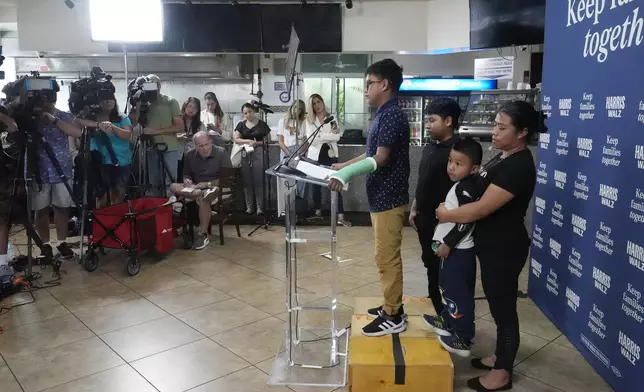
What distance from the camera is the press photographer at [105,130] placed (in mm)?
4418

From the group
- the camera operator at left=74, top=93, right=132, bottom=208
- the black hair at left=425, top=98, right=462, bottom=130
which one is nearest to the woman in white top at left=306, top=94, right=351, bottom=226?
the camera operator at left=74, top=93, right=132, bottom=208

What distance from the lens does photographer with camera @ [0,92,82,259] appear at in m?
4.30

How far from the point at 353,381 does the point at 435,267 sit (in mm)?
988

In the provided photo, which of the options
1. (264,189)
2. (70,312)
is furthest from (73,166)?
(264,189)

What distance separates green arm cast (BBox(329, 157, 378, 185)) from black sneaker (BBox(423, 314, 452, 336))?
87 centimetres

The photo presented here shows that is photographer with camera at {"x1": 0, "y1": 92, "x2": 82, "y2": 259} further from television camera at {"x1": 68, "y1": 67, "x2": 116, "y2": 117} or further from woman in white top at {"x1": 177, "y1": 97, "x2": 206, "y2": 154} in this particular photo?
woman in white top at {"x1": 177, "y1": 97, "x2": 206, "y2": 154}

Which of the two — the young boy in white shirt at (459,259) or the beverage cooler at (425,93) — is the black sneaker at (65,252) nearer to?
the young boy in white shirt at (459,259)

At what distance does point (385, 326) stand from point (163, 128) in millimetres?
3635

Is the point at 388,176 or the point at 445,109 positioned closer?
the point at 388,176

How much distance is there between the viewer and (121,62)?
8.03 meters

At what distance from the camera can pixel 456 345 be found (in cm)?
248

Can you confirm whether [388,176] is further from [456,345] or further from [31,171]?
[31,171]

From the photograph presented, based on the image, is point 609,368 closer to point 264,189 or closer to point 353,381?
point 353,381

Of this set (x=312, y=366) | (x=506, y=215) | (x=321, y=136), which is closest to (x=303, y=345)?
(x=312, y=366)
